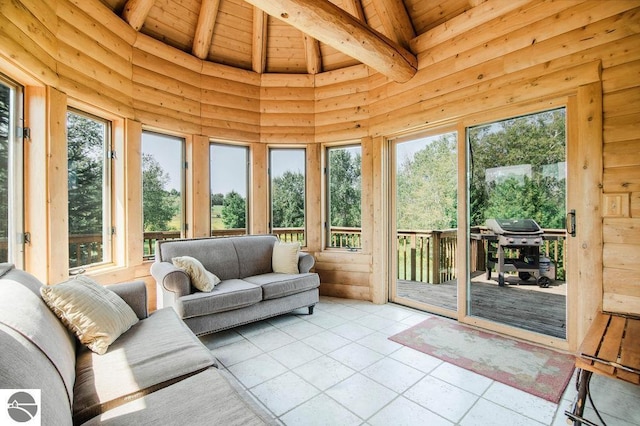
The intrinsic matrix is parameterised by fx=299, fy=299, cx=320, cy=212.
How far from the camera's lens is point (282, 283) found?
3.29m

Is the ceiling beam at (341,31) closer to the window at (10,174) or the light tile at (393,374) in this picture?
the window at (10,174)

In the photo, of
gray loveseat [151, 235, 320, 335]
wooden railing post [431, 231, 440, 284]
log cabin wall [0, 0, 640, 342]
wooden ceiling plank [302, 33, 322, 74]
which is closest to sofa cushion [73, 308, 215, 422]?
gray loveseat [151, 235, 320, 335]

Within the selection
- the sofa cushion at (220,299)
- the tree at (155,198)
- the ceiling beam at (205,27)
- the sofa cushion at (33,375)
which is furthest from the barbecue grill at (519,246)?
the ceiling beam at (205,27)

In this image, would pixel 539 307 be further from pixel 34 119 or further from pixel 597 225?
pixel 34 119

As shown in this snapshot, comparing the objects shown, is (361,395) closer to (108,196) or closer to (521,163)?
(521,163)

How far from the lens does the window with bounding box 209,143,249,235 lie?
4.25 m

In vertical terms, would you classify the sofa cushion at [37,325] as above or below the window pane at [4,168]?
below

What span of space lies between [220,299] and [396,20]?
11.7 feet

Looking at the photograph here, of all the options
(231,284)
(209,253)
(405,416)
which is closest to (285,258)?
(231,284)

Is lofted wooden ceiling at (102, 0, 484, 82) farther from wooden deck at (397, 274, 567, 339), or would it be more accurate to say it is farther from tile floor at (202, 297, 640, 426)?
tile floor at (202, 297, 640, 426)

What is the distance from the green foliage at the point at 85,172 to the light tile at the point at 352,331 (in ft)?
9.25

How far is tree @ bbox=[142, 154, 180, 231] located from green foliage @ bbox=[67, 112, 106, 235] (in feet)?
1.54

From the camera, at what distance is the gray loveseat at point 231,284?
107 inches

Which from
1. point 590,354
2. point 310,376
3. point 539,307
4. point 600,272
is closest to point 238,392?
point 310,376
